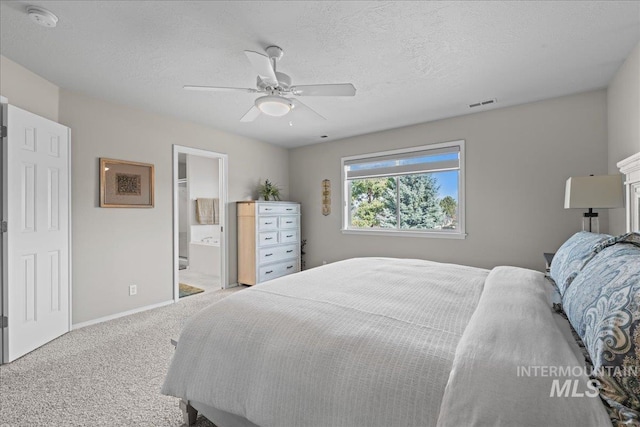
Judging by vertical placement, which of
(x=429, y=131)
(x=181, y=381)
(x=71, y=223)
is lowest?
(x=181, y=381)

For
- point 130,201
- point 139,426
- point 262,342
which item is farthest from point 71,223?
point 262,342

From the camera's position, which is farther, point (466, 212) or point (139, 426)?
point (466, 212)

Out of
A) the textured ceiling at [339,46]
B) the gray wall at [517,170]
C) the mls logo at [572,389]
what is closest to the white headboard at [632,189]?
the textured ceiling at [339,46]

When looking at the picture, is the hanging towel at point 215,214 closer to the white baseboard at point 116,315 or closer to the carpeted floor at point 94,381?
the white baseboard at point 116,315

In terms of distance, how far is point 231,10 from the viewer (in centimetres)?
183

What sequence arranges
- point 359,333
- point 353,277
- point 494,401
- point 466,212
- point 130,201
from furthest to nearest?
point 466,212 < point 130,201 < point 353,277 < point 359,333 < point 494,401

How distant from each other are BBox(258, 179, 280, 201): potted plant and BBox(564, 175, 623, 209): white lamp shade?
154 inches

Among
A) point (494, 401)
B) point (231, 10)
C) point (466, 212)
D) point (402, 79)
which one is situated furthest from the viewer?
point (466, 212)

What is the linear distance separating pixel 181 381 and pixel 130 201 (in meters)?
2.81

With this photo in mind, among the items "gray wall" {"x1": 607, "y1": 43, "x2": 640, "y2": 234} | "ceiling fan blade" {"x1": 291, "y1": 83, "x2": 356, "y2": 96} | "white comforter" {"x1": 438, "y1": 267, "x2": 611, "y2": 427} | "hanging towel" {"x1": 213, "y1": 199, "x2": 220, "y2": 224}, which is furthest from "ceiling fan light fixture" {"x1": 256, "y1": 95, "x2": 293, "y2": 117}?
"hanging towel" {"x1": 213, "y1": 199, "x2": 220, "y2": 224}

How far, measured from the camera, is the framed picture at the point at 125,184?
3.25m

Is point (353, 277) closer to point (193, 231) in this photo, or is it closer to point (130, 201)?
point (130, 201)

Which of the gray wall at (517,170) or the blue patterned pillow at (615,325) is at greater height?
the gray wall at (517,170)

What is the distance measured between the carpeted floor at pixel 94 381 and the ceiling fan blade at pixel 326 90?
221 centimetres
